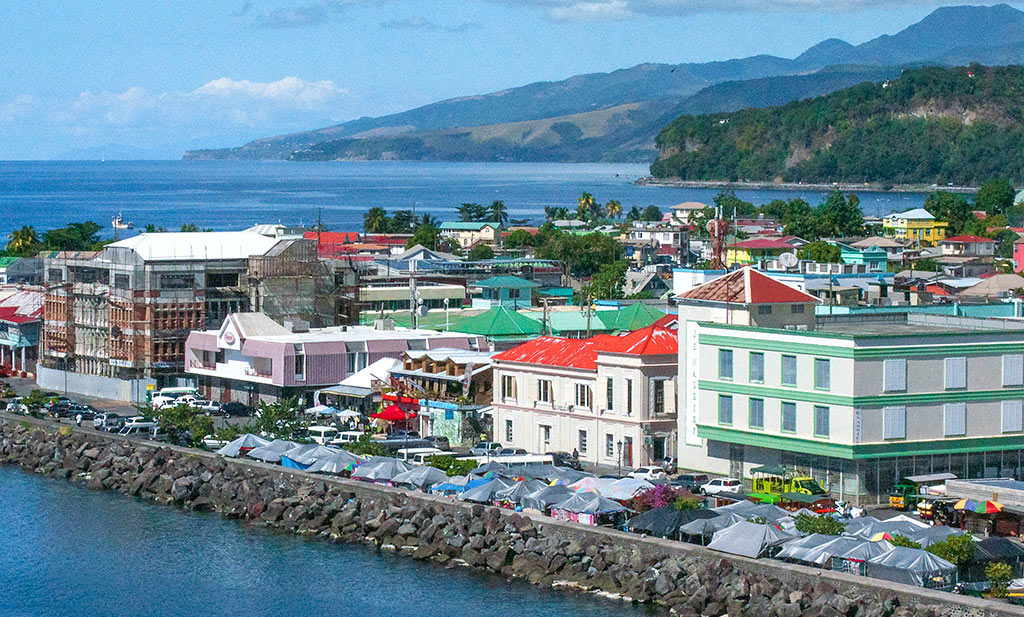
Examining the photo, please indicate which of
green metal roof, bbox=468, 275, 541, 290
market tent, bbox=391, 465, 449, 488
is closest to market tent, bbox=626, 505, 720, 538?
market tent, bbox=391, 465, 449, 488

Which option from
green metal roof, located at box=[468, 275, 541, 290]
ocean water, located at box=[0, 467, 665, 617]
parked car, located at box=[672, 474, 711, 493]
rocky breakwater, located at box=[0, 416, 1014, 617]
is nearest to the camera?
rocky breakwater, located at box=[0, 416, 1014, 617]

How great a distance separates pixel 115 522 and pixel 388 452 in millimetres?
7742

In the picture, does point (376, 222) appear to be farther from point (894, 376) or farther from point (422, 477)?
point (894, 376)

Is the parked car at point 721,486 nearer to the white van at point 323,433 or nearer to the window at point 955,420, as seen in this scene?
the window at point 955,420

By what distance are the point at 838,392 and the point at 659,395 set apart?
7.36m

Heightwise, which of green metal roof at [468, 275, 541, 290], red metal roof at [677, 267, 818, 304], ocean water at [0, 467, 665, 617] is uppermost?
red metal roof at [677, 267, 818, 304]

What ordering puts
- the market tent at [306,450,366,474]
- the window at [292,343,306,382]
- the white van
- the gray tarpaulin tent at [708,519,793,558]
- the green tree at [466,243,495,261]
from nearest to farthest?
1. the gray tarpaulin tent at [708,519,793,558]
2. the market tent at [306,450,366,474]
3. the white van
4. the window at [292,343,306,382]
5. the green tree at [466,243,495,261]

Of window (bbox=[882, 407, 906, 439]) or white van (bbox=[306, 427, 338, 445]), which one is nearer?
window (bbox=[882, 407, 906, 439])

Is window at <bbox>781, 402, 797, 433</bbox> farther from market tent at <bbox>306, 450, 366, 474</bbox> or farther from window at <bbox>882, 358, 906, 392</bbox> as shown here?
market tent at <bbox>306, 450, 366, 474</bbox>

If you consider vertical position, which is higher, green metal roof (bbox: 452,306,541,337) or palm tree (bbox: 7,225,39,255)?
palm tree (bbox: 7,225,39,255)

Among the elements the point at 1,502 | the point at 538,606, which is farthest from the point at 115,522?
the point at 538,606

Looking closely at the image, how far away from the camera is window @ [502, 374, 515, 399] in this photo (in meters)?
51.3

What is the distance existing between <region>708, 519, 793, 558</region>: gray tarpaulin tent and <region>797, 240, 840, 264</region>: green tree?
6376 centimetres

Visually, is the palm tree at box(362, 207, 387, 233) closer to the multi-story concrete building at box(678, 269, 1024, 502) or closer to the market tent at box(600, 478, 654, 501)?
the multi-story concrete building at box(678, 269, 1024, 502)
